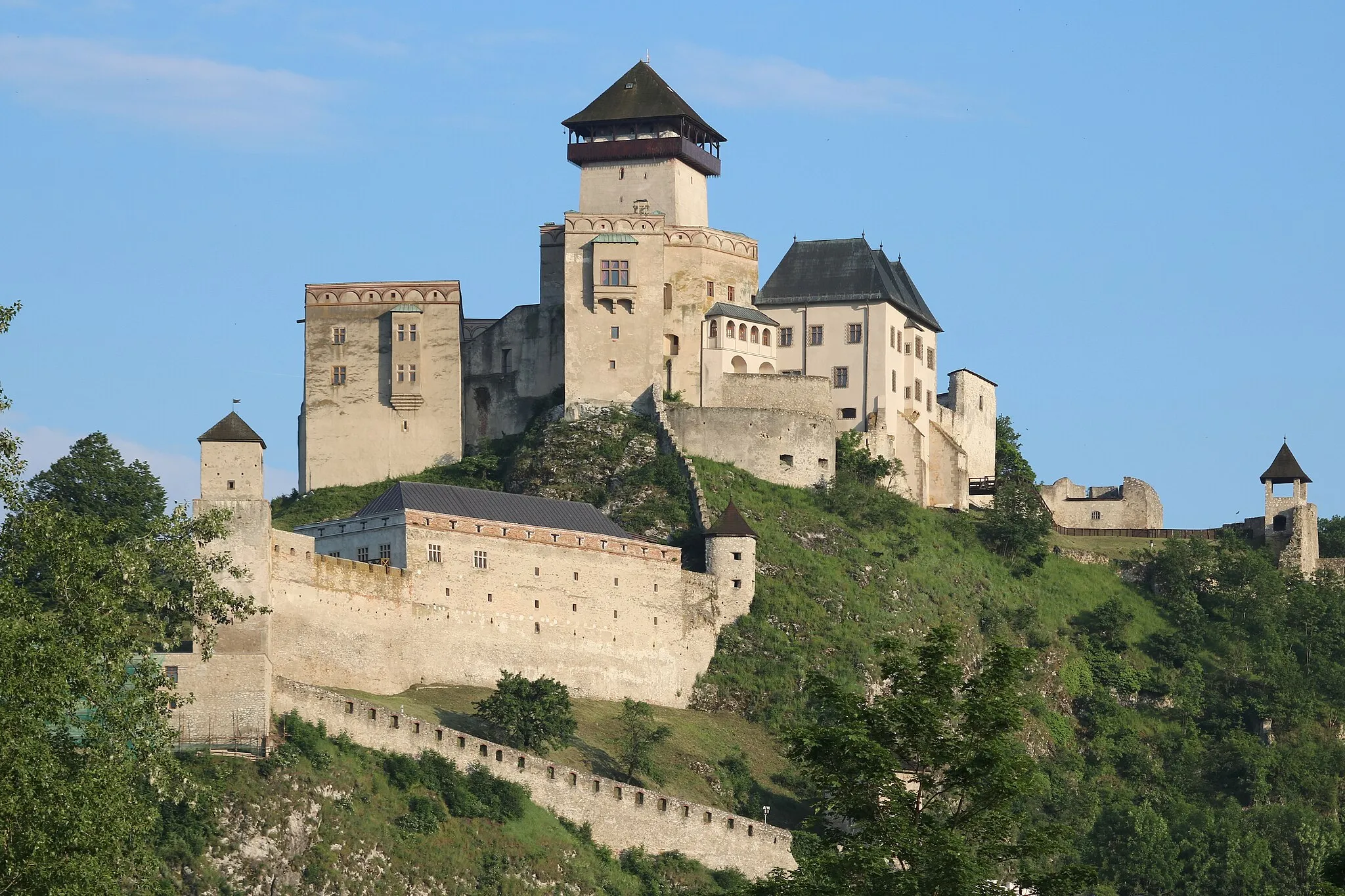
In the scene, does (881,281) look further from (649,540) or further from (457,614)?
(457,614)

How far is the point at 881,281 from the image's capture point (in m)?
104

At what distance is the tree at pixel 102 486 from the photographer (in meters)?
89.8

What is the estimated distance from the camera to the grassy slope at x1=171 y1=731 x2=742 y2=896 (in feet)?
209

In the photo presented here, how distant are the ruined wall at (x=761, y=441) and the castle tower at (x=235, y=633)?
29.0 metres

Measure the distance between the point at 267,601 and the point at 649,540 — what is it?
21.7m

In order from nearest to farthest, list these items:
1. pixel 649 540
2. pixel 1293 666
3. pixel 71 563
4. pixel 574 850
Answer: pixel 71 563 < pixel 574 850 < pixel 649 540 < pixel 1293 666

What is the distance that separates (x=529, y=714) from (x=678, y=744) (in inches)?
286

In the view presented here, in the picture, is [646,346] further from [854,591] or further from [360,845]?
[360,845]

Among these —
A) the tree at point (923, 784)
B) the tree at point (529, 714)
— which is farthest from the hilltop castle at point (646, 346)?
the tree at point (923, 784)

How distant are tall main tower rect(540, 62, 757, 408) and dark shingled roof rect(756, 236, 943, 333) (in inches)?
80.4

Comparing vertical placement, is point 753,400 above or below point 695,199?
below

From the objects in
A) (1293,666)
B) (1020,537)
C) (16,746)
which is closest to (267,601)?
(16,746)

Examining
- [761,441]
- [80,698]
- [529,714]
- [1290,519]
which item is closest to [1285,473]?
[1290,519]

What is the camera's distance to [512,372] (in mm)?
101875
